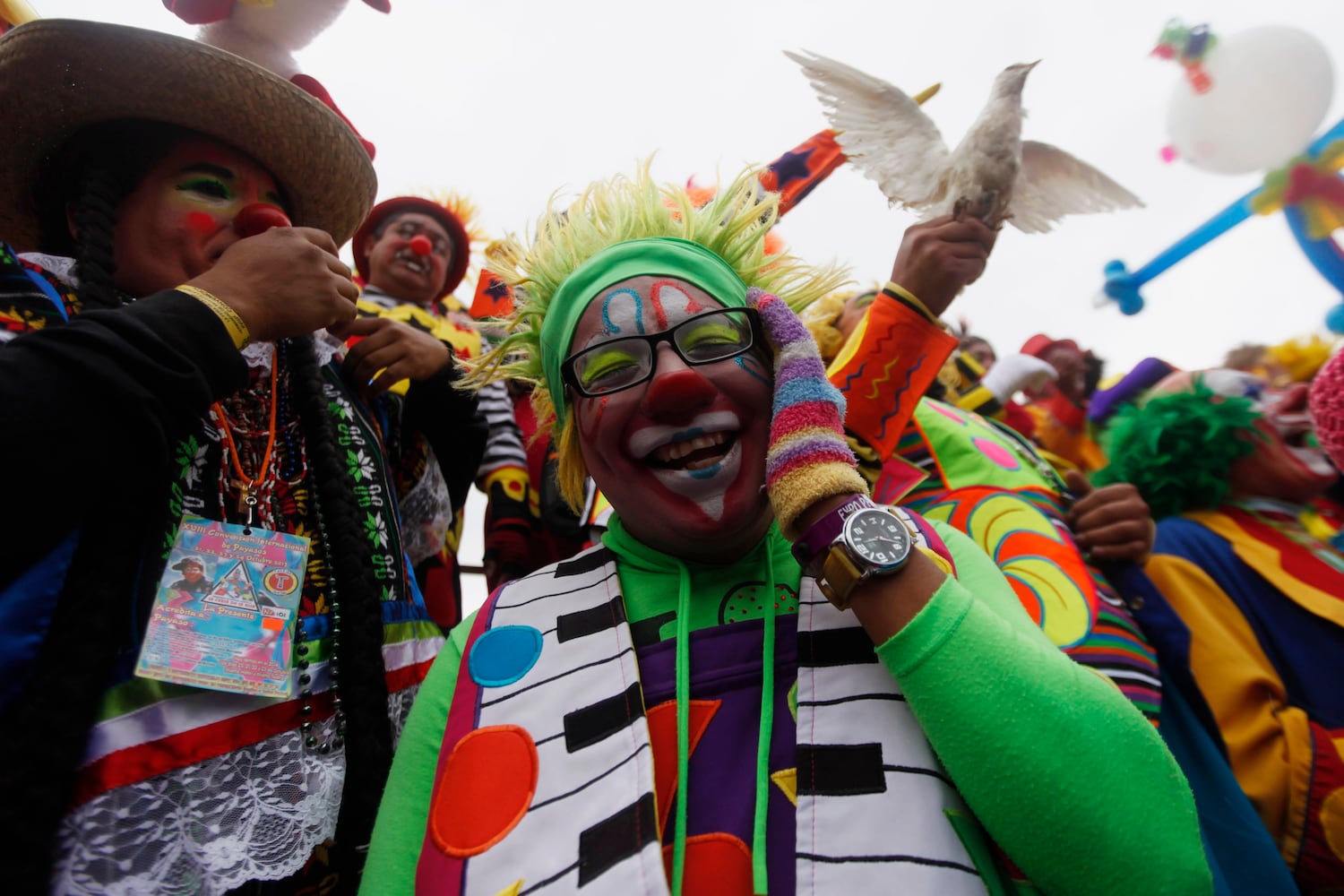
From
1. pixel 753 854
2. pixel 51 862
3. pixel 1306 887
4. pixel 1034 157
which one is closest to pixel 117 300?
pixel 51 862

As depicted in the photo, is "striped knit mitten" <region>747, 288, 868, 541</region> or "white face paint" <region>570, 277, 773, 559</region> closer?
"striped knit mitten" <region>747, 288, 868, 541</region>

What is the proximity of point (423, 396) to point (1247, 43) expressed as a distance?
3220 mm

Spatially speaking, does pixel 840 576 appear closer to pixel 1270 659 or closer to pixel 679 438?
pixel 679 438

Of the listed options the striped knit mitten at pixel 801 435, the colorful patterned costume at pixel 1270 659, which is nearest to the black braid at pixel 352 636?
the striped knit mitten at pixel 801 435

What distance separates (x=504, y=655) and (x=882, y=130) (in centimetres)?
151

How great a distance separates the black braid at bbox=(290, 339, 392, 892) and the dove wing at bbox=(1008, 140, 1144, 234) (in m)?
1.68

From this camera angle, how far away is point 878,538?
99cm

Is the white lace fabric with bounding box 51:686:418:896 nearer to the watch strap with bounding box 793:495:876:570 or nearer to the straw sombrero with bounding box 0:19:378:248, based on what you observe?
the watch strap with bounding box 793:495:876:570

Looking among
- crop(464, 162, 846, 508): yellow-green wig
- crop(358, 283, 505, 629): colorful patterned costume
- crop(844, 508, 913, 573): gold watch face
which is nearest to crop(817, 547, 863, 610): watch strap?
crop(844, 508, 913, 573): gold watch face

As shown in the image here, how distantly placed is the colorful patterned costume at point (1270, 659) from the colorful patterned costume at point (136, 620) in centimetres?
203

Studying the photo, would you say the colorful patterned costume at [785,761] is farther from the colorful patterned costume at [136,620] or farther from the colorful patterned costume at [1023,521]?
the colorful patterned costume at [1023,521]

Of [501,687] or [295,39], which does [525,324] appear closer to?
[501,687]

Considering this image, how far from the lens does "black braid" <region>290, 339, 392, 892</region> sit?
123 cm

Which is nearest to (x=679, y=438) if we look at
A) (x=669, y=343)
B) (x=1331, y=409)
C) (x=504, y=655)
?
(x=669, y=343)
